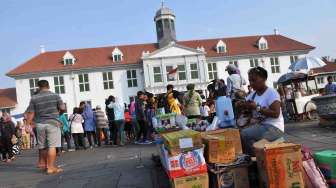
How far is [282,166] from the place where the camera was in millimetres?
4621

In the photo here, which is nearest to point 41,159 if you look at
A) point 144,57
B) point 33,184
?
point 33,184

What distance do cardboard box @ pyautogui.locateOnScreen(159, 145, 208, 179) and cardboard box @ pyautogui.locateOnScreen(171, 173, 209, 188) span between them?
5 centimetres

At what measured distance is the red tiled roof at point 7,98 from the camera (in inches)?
2110

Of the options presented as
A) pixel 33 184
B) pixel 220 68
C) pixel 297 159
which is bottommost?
pixel 33 184

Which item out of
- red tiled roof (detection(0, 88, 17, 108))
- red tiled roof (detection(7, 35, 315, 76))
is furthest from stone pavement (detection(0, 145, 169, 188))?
red tiled roof (detection(0, 88, 17, 108))

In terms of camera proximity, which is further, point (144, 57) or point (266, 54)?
point (266, 54)

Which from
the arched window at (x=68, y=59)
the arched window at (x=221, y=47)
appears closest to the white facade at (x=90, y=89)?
the arched window at (x=68, y=59)

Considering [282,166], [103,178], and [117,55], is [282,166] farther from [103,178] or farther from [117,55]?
[117,55]

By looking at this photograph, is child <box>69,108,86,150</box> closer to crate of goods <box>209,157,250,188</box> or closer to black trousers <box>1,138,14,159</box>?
black trousers <box>1,138,14,159</box>

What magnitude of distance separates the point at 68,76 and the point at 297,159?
5090cm

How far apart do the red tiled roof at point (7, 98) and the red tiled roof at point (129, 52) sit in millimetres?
3820

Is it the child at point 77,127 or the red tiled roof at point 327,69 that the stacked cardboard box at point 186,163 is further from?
the red tiled roof at point 327,69

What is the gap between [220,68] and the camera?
2192 inches

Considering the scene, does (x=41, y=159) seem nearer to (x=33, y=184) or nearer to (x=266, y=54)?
(x=33, y=184)
